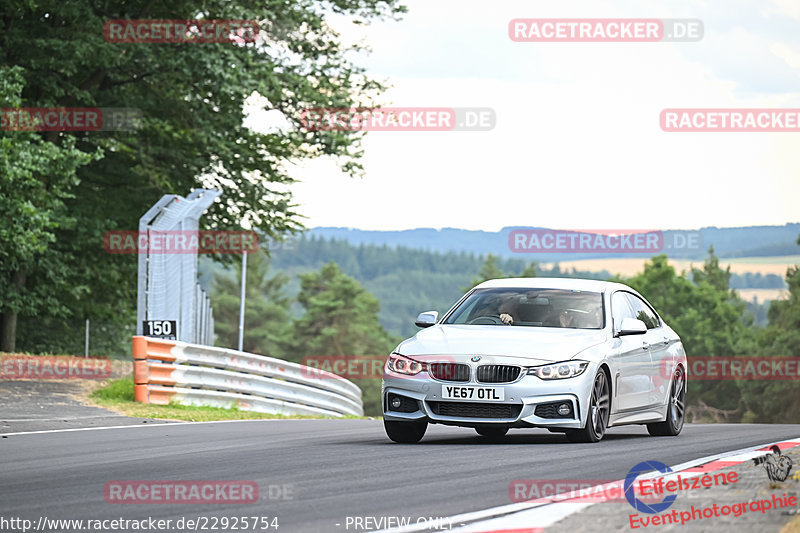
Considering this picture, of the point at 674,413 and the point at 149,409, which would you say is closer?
the point at 674,413

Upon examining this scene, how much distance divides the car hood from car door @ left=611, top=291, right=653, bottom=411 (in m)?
0.33

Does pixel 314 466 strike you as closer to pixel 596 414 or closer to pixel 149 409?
pixel 596 414

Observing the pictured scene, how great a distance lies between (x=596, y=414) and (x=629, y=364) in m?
0.99

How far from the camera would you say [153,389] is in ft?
56.5

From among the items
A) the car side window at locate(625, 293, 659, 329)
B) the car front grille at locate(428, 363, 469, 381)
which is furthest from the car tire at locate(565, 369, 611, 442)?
the car side window at locate(625, 293, 659, 329)

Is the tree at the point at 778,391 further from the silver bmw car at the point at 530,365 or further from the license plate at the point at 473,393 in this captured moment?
the license plate at the point at 473,393

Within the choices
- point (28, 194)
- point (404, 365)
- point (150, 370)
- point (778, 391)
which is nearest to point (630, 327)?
point (404, 365)

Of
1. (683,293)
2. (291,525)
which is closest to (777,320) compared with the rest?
(683,293)

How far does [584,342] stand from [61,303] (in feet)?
86.9

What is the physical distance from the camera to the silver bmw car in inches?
410

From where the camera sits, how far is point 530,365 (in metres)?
10.4

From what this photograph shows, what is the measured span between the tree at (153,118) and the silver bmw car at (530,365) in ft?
56.2

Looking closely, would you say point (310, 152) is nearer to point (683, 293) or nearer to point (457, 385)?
point (457, 385)

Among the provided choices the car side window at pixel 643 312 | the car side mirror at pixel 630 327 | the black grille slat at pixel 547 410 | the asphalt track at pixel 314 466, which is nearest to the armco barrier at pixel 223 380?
the asphalt track at pixel 314 466
